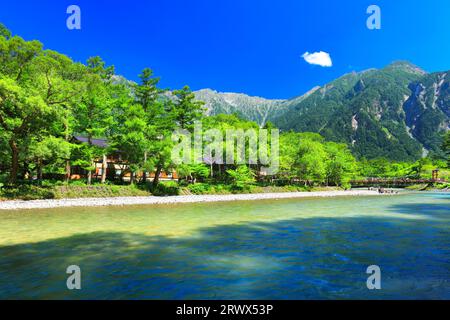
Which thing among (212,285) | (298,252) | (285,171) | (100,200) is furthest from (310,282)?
(285,171)

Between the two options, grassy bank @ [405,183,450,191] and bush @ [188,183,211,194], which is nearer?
bush @ [188,183,211,194]

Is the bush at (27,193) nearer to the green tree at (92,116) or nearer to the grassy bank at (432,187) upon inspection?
the green tree at (92,116)

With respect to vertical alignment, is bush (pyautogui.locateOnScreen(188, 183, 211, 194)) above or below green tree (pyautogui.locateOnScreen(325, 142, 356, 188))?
below

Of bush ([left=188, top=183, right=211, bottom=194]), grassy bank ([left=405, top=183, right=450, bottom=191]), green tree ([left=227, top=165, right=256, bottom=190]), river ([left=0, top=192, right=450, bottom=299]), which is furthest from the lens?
grassy bank ([left=405, top=183, right=450, bottom=191])

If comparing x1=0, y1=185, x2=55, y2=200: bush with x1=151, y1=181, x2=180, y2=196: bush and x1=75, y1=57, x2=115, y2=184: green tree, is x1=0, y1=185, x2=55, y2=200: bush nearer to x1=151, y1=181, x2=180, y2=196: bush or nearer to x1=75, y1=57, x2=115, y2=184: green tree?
x1=75, y1=57, x2=115, y2=184: green tree

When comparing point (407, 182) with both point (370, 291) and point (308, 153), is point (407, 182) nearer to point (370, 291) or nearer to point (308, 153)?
point (308, 153)

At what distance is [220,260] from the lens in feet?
35.2

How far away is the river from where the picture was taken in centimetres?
776

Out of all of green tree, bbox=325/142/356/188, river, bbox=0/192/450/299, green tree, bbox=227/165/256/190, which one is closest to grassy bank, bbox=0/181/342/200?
green tree, bbox=227/165/256/190

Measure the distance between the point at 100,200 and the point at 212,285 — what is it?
2701 centimetres

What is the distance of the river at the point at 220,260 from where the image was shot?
7.76 meters

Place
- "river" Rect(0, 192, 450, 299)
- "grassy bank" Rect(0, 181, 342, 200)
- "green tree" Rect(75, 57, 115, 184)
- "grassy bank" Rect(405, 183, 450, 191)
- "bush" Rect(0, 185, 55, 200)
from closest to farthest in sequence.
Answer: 1. "river" Rect(0, 192, 450, 299)
2. "bush" Rect(0, 185, 55, 200)
3. "grassy bank" Rect(0, 181, 342, 200)
4. "green tree" Rect(75, 57, 115, 184)
5. "grassy bank" Rect(405, 183, 450, 191)

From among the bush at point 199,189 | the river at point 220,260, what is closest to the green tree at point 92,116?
the bush at point 199,189
